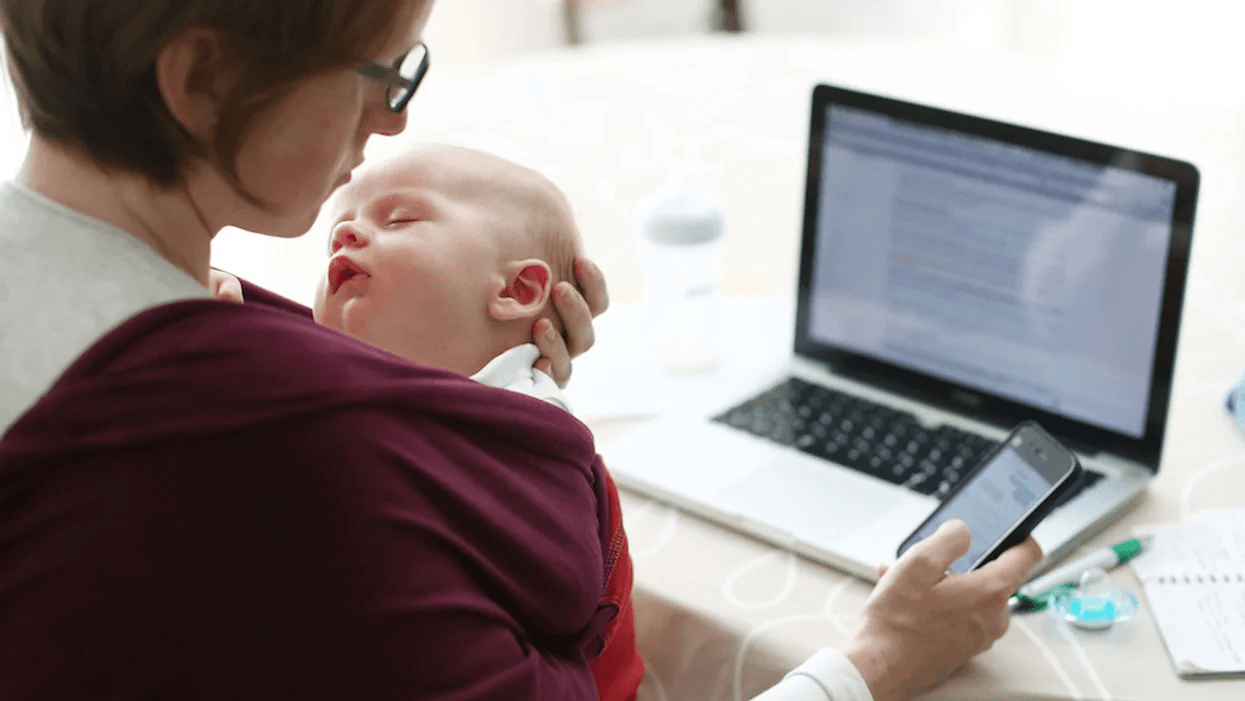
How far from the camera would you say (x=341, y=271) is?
1074mm

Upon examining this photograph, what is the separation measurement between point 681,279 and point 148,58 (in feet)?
3.22

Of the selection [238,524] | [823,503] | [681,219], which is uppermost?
[238,524]

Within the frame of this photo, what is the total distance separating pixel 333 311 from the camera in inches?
42.2

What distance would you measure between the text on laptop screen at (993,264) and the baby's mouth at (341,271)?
595mm

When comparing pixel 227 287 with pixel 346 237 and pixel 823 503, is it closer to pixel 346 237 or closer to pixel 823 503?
pixel 346 237

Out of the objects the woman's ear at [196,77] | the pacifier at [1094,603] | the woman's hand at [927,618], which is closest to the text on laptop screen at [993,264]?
the pacifier at [1094,603]

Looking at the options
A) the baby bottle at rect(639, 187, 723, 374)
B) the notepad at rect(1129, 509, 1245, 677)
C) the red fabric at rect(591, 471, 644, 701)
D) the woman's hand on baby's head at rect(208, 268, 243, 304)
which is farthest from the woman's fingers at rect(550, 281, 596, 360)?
the notepad at rect(1129, 509, 1245, 677)

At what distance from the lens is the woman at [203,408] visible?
0.64 meters

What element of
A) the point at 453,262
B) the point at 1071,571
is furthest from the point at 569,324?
the point at 1071,571

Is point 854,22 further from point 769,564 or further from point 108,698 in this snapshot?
point 108,698

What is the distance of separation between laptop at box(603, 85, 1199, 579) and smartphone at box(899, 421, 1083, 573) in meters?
0.07

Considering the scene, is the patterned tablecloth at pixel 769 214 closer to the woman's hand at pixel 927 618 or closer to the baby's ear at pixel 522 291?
the woman's hand at pixel 927 618

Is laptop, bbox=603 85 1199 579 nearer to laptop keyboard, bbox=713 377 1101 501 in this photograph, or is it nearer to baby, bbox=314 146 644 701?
laptop keyboard, bbox=713 377 1101 501

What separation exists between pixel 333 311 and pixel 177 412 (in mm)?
430
